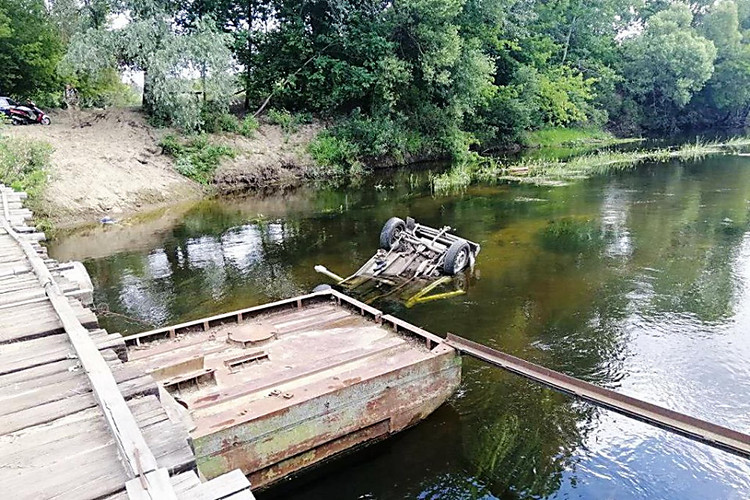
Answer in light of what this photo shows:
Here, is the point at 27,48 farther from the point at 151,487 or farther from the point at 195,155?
the point at 151,487

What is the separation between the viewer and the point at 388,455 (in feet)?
20.0

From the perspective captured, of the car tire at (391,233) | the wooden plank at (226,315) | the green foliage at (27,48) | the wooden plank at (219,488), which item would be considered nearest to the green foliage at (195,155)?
the green foliage at (27,48)

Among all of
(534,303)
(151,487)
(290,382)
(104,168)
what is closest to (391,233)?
(534,303)

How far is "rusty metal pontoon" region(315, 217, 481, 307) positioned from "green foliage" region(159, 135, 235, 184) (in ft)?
43.1

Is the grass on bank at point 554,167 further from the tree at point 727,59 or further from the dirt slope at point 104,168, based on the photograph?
the tree at point 727,59

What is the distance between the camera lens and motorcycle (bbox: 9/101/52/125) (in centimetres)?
2227

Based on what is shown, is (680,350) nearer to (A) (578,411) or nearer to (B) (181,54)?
(A) (578,411)

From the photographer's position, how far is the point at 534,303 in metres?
10.5

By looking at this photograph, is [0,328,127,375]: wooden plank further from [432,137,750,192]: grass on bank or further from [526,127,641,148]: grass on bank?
[526,127,641,148]: grass on bank

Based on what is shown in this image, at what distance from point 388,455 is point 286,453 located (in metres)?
1.26

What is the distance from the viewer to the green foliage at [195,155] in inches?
909

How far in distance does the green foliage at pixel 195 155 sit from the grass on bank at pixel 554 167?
9917 mm

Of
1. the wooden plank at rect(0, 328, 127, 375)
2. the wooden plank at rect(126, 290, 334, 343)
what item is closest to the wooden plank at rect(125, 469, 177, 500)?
the wooden plank at rect(0, 328, 127, 375)

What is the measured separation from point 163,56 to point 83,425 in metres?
22.5
